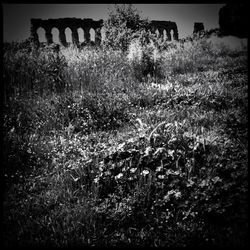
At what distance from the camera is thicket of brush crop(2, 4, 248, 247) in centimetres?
243

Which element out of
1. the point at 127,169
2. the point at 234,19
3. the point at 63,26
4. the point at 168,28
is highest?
the point at 168,28

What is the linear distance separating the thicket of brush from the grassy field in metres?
0.01

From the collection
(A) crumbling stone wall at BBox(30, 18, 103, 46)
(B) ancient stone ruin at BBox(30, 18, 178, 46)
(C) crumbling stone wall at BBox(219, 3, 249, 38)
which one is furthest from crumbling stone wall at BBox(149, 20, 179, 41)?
(C) crumbling stone wall at BBox(219, 3, 249, 38)

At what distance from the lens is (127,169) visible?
10.0 ft

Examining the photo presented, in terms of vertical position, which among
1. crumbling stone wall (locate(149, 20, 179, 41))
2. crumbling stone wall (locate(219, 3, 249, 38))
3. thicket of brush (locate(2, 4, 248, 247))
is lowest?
thicket of brush (locate(2, 4, 248, 247))

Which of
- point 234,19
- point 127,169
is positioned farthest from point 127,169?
point 234,19

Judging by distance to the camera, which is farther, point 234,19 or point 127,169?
point 234,19

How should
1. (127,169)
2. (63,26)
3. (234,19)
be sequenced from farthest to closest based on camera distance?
(63,26) → (234,19) → (127,169)

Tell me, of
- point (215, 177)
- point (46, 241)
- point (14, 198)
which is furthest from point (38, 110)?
point (215, 177)

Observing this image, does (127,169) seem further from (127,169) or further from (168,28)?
(168,28)

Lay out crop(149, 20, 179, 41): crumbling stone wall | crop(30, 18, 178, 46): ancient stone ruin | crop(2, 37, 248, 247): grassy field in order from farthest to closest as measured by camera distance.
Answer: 1. crop(149, 20, 179, 41): crumbling stone wall
2. crop(30, 18, 178, 46): ancient stone ruin
3. crop(2, 37, 248, 247): grassy field

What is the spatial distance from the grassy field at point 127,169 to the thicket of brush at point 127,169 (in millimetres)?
13

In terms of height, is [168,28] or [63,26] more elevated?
[168,28]

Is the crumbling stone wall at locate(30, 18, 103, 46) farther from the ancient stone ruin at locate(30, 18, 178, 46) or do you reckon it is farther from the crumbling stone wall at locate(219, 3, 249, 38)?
the crumbling stone wall at locate(219, 3, 249, 38)
